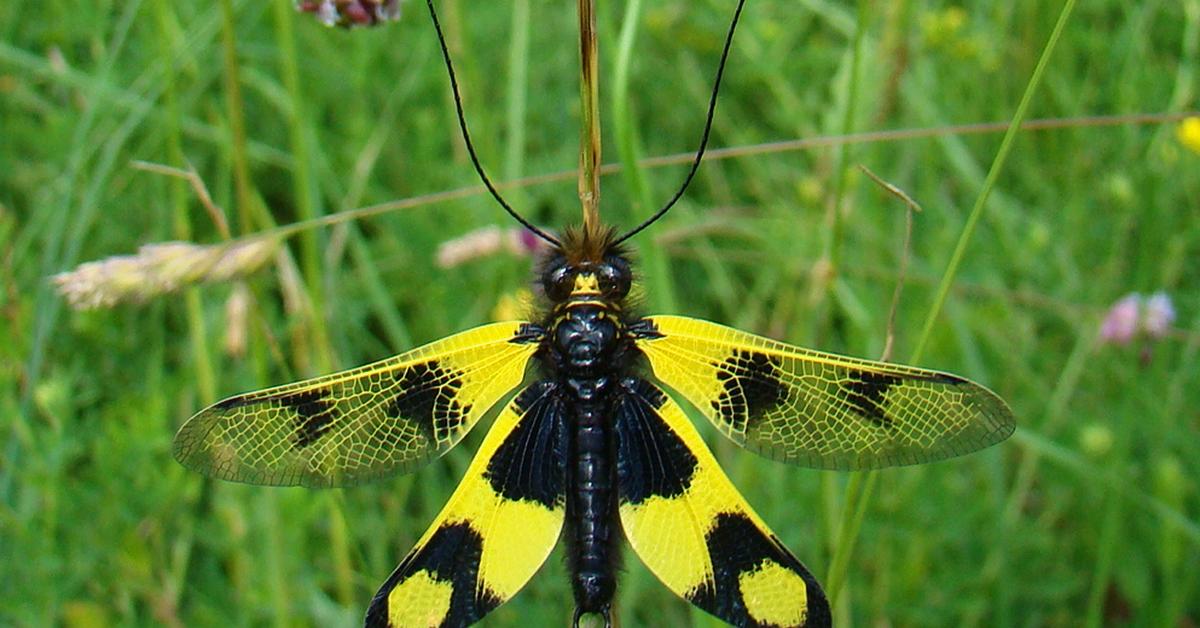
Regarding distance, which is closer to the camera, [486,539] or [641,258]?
[486,539]

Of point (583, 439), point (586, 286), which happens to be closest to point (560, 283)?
point (586, 286)

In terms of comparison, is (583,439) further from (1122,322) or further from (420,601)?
(1122,322)

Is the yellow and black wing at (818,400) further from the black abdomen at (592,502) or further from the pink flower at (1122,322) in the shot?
the pink flower at (1122,322)

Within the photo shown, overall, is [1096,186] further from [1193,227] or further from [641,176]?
[641,176]

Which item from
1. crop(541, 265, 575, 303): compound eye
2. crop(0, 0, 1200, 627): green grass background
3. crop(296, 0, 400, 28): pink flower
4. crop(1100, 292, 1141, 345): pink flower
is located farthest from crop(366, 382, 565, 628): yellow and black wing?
crop(1100, 292, 1141, 345): pink flower

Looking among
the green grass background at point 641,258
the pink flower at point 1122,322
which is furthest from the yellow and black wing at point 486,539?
the pink flower at point 1122,322

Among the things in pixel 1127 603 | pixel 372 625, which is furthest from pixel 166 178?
pixel 1127 603

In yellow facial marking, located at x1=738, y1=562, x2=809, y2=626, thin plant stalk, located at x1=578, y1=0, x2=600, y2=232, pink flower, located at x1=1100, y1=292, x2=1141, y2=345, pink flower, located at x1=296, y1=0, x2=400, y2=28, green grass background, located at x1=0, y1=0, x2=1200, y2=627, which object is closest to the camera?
thin plant stalk, located at x1=578, y1=0, x2=600, y2=232

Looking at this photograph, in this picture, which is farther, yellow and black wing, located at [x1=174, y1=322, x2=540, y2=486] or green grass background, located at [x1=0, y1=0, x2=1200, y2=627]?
green grass background, located at [x1=0, y1=0, x2=1200, y2=627]

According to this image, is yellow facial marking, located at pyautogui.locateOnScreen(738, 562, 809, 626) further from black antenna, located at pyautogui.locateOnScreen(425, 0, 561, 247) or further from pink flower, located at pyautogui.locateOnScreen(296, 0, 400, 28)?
pink flower, located at pyautogui.locateOnScreen(296, 0, 400, 28)
